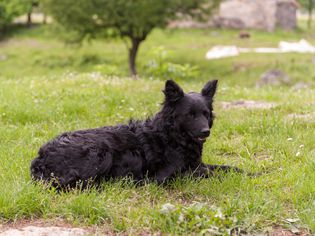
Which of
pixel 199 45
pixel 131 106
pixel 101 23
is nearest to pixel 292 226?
pixel 131 106

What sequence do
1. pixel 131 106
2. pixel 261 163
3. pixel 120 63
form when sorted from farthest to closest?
pixel 120 63, pixel 131 106, pixel 261 163

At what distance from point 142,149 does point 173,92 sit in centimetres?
→ 92

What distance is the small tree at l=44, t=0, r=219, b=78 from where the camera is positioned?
30.2 meters

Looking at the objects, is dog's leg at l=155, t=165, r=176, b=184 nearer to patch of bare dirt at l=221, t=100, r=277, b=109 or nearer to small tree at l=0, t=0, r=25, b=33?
patch of bare dirt at l=221, t=100, r=277, b=109

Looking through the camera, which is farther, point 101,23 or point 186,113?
point 101,23

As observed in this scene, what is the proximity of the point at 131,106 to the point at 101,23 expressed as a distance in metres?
22.6

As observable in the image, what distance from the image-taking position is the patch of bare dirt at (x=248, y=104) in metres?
10.9

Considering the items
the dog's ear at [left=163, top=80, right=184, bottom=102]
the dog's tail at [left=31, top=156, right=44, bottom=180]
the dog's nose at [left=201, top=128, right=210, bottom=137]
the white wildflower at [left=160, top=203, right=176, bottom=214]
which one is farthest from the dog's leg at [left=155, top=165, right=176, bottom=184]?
the dog's tail at [left=31, top=156, right=44, bottom=180]

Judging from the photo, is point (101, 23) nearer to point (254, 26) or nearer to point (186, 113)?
point (254, 26)

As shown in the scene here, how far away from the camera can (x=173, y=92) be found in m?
6.28

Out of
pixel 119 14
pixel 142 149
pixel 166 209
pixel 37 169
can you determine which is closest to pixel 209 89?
pixel 142 149

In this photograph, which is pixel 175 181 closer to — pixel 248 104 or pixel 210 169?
pixel 210 169

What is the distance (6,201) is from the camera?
517 cm

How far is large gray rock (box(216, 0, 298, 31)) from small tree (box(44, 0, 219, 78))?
1726 cm
